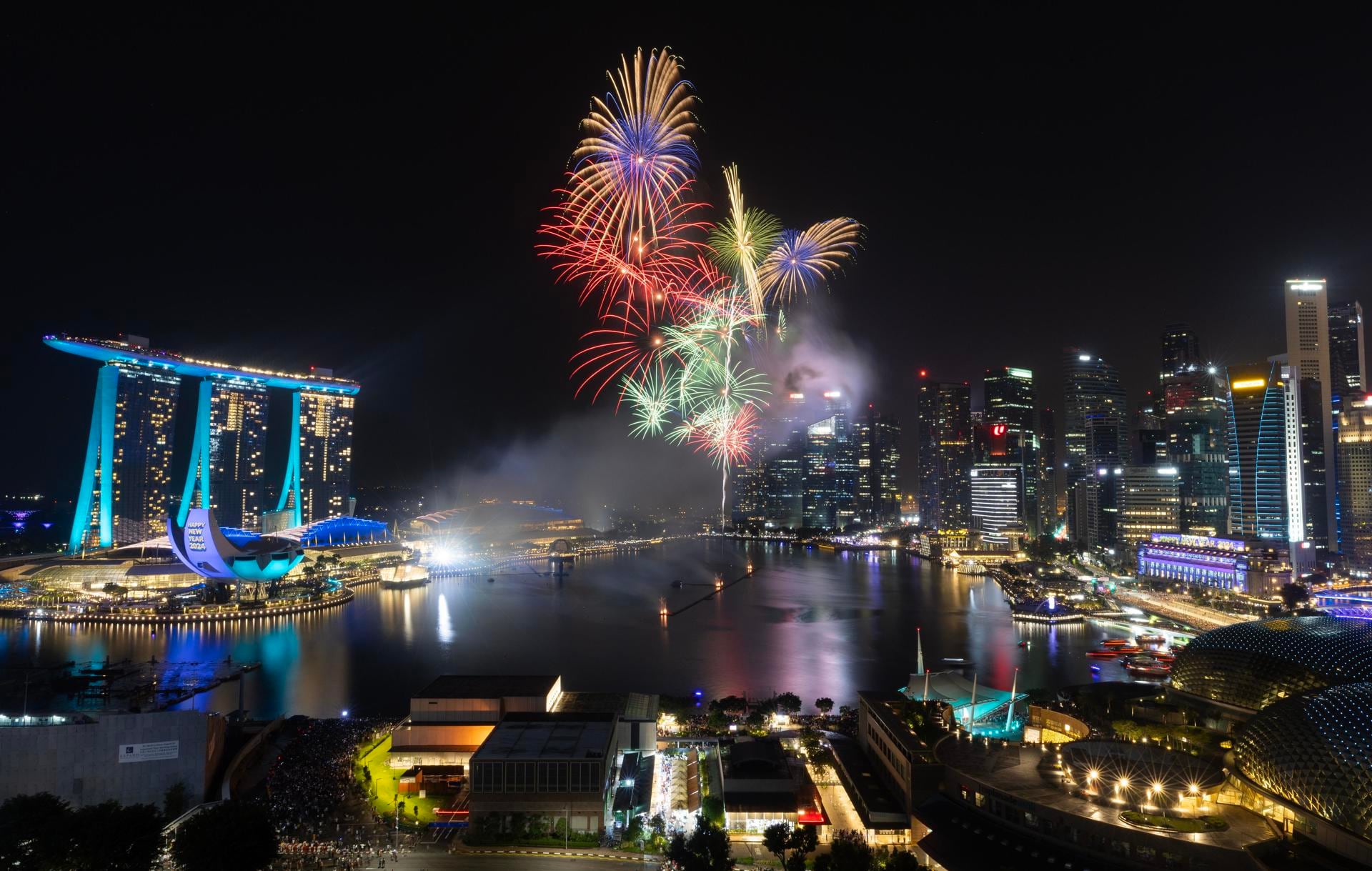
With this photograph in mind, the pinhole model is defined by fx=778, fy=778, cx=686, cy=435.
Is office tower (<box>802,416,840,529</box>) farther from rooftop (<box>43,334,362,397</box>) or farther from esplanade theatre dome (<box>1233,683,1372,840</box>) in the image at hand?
esplanade theatre dome (<box>1233,683,1372,840</box>)

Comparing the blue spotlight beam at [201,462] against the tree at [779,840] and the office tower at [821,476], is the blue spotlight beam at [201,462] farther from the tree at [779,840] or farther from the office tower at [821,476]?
the office tower at [821,476]

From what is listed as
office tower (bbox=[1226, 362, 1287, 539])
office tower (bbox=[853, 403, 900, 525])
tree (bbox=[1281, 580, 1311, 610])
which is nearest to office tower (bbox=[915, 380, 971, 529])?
office tower (bbox=[853, 403, 900, 525])

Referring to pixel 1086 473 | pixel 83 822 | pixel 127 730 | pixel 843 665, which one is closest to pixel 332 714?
pixel 127 730

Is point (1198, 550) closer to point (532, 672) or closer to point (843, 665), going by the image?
point (843, 665)

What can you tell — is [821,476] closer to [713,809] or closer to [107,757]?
[713,809]

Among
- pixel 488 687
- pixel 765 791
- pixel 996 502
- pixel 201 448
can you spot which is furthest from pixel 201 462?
pixel 996 502

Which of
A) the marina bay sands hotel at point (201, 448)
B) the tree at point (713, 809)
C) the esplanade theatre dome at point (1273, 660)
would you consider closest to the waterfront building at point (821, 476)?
the marina bay sands hotel at point (201, 448)
